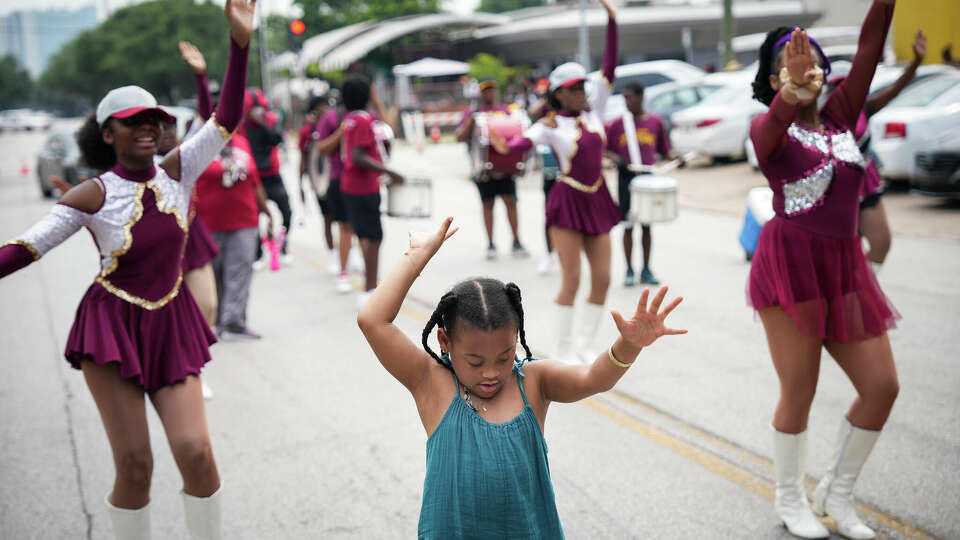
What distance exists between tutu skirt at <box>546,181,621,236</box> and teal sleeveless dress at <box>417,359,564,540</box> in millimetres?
3756

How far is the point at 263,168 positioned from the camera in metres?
10.8

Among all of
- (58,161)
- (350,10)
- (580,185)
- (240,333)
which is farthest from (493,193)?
(350,10)

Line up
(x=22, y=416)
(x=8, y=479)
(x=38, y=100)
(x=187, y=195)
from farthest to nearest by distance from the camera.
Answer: (x=38, y=100), (x=22, y=416), (x=8, y=479), (x=187, y=195)

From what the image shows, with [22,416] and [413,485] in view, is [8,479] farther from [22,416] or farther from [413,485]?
[413,485]

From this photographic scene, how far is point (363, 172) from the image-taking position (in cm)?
876

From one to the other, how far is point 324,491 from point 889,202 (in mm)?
11324

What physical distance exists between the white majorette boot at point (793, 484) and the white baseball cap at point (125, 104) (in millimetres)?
2920

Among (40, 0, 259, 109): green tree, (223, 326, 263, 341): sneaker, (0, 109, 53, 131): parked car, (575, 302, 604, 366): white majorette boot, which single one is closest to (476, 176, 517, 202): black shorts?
(223, 326, 263, 341): sneaker

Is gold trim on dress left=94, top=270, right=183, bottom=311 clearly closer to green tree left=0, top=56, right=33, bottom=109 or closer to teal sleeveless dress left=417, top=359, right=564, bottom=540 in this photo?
teal sleeveless dress left=417, top=359, right=564, bottom=540

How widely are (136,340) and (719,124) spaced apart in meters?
16.7

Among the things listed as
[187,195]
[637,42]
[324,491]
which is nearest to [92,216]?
[187,195]

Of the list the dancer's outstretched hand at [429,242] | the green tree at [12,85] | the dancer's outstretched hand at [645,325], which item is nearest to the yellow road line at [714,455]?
the dancer's outstretched hand at [645,325]

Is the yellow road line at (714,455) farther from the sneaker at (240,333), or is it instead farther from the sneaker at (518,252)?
the sneaker at (518,252)

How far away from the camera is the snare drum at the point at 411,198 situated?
8.84m
